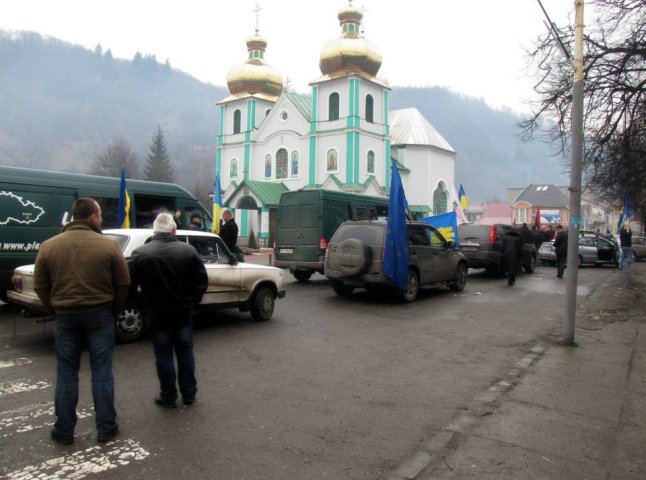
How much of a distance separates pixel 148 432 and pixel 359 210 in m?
12.8

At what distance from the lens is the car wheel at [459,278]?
44.4ft

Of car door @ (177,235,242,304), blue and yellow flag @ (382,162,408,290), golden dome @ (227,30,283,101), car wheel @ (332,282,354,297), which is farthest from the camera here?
golden dome @ (227,30,283,101)

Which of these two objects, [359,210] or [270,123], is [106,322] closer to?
[359,210]

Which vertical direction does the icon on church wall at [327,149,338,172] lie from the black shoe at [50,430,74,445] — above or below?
above

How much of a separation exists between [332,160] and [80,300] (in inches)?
1547

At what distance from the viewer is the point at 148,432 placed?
434 cm

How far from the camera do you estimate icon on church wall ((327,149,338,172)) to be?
42531mm

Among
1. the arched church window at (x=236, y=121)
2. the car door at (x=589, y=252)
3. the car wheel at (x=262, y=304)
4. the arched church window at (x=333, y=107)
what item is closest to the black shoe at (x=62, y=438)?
the car wheel at (x=262, y=304)

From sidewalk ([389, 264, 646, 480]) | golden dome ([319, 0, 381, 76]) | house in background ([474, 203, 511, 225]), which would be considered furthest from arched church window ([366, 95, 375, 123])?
house in background ([474, 203, 511, 225])

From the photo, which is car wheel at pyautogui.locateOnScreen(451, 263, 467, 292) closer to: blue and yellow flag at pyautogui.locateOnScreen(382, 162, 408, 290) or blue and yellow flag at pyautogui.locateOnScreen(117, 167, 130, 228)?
blue and yellow flag at pyautogui.locateOnScreen(382, 162, 408, 290)

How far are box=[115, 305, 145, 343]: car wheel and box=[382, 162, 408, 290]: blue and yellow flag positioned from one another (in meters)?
5.22

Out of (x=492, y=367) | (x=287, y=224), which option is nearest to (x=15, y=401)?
(x=492, y=367)

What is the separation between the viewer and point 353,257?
1106 centimetres

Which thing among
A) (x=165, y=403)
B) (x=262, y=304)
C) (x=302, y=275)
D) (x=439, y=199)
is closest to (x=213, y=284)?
A: (x=262, y=304)
